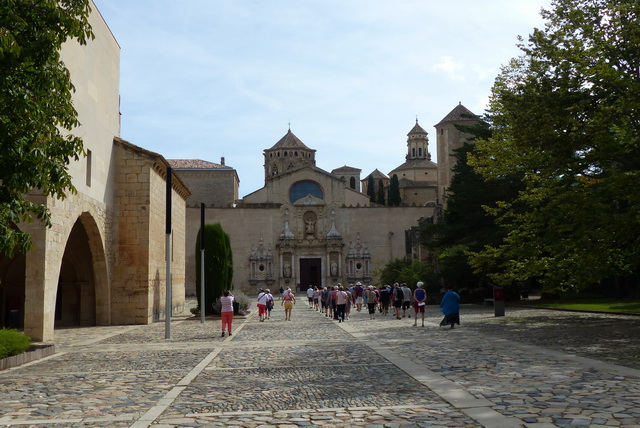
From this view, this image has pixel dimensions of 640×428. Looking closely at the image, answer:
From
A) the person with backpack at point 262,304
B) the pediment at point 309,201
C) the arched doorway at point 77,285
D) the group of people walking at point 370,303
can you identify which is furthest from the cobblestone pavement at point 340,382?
the pediment at point 309,201

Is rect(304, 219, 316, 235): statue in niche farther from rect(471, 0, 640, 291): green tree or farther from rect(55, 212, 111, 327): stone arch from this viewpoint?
rect(471, 0, 640, 291): green tree

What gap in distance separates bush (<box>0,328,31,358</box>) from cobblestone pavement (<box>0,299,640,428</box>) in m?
0.38

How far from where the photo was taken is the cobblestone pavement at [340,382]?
21.2ft

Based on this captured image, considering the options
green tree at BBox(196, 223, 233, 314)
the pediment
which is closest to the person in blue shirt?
green tree at BBox(196, 223, 233, 314)

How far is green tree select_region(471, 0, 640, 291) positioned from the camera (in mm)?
14773

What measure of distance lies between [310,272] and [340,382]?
56319mm

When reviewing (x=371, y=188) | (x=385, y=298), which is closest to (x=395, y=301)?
(x=385, y=298)

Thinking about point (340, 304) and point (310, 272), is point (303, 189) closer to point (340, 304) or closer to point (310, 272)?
point (310, 272)

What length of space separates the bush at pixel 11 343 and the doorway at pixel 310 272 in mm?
52257

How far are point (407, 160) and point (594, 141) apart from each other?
86.1m

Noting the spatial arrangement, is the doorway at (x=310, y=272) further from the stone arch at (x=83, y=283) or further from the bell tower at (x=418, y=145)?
the bell tower at (x=418, y=145)

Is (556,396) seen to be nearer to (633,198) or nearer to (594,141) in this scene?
(633,198)

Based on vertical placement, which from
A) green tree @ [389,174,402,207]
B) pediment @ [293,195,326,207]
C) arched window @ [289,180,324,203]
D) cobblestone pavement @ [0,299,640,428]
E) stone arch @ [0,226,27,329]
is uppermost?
green tree @ [389,174,402,207]

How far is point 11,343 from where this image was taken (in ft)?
38.7
